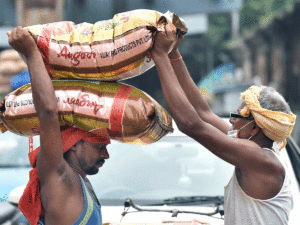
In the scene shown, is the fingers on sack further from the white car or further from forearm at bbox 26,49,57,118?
the white car

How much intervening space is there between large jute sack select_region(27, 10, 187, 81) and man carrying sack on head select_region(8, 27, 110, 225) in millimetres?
110

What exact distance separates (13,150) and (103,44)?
2825mm

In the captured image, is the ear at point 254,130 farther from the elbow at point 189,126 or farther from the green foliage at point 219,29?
the green foliage at point 219,29

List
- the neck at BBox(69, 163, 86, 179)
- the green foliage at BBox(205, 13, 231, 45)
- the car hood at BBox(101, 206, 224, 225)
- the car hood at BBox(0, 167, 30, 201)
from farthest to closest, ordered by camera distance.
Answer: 1. the green foliage at BBox(205, 13, 231, 45)
2. the car hood at BBox(0, 167, 30, 201)
3. the car hood at BBox(101, 206, 224, 225)
4. the neck at BBox(69, 163, 86, 179)

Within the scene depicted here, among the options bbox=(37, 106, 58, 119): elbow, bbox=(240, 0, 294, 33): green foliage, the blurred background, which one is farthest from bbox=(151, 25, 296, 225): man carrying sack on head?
bbox=(240, 0, 294, 33): green foliage

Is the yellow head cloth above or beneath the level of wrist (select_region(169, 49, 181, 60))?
beneath

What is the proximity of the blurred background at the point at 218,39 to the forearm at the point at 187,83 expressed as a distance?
6427 millimetres

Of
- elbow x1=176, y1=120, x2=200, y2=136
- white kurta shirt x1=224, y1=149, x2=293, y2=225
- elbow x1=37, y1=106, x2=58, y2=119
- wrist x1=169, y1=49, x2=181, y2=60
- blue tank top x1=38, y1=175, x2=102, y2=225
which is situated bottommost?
white kurta shirt x1=224, y1=149, x2=293, y2=225

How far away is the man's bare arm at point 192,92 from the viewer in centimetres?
256

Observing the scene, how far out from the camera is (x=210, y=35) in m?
20.2

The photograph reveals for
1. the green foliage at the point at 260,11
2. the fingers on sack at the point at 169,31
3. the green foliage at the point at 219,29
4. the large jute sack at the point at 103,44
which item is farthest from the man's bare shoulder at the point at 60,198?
the green foliage at the point at 260,11

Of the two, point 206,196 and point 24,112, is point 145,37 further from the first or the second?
point 206,196

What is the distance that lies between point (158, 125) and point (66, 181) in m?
0.50

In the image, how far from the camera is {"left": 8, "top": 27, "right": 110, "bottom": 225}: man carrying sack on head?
6.20 feet
